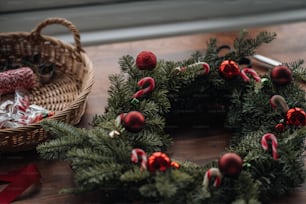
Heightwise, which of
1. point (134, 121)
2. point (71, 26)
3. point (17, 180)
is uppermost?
point (71, 26)

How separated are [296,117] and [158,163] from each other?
25 centimetres

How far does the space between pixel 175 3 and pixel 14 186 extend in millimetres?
855

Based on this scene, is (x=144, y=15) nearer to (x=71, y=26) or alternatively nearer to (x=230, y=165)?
(x=71, y=26)

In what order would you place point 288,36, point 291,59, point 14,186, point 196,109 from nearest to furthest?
point 14,186 < point 196,109 < point 291,59 < point 288,36

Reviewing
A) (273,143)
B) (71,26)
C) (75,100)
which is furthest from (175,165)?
(71,26)

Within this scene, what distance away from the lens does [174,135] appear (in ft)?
3.18

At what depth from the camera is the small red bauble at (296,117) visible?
0.83 metres

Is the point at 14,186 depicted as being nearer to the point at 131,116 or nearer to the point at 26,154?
the point at 26,154

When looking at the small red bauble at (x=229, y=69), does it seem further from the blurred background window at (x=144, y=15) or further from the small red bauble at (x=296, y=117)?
the blurred background window at (x=144, y=15)

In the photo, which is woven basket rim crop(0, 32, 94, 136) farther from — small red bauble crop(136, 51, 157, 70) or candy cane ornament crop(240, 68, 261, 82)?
candy cane ornament crop(240, 68, 261, 82)

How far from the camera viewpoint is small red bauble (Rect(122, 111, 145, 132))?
0.79 metres

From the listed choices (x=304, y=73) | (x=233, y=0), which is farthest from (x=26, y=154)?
(x=233, y=0)

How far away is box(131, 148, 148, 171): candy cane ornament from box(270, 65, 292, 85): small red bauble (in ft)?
0.95

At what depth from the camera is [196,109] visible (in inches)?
39.0
